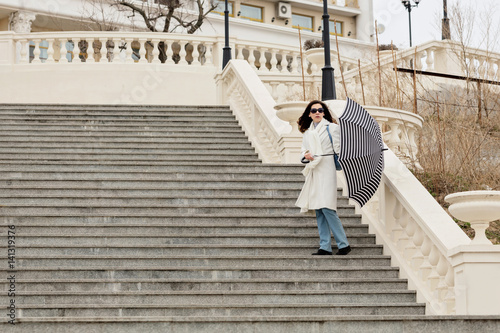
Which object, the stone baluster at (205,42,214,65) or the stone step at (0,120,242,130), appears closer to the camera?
the stone step at (0,120,242,130)

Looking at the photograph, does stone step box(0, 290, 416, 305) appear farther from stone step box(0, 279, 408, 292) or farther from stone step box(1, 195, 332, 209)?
stone step box(1, 195, 332, 209)

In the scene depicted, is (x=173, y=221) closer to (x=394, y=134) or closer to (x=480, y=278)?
(x=480, y=278)

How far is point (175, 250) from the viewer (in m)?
9.55

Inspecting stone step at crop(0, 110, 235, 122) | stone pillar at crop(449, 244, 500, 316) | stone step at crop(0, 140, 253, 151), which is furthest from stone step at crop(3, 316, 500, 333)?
stone step at crop(0, 110, 235, 122)

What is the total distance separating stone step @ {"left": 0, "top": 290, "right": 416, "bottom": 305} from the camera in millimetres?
8258

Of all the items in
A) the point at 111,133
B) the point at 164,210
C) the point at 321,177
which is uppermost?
the point at 111,133

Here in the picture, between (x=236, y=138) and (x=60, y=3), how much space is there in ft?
72.2

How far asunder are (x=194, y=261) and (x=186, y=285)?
24.5 inches

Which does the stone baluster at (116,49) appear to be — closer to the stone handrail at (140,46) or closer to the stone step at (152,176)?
the stone handrail at (140,46)

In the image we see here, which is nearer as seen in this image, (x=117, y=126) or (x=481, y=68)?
(x=117, y=126)

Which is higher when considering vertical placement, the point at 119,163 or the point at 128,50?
the point at 128,50

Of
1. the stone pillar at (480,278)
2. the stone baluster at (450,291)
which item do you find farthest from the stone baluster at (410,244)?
the stone pillar at (480,278)

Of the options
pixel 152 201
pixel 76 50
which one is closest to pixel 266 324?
pixel 152 201

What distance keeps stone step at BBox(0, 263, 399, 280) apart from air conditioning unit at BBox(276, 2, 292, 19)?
127ft
